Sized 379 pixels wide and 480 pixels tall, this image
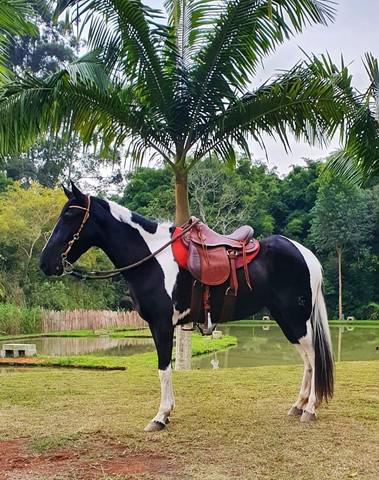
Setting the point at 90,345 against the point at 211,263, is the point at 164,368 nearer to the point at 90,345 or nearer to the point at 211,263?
the point at 211,263

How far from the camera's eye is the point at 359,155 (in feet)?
21.1

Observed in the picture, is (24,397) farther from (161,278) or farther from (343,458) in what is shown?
(343,458)

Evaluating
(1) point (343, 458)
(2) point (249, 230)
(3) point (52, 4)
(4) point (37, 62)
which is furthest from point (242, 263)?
(4) point (37, 62)

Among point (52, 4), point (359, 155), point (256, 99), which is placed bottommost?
point (359, 155)

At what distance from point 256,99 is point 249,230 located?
241cm

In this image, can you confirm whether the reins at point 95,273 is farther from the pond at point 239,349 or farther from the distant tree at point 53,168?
the distant tree at point 53,168

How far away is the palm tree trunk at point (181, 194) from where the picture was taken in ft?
22.2

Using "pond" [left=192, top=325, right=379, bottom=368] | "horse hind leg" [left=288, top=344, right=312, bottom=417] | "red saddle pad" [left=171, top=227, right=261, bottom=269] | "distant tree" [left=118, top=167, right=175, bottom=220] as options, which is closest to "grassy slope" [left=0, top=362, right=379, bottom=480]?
"horse hind leg" [left=288, top=344, right=312, bottom=417]

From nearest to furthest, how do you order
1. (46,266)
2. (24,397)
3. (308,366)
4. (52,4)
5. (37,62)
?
(46,266)
(308,366)
(24,397)
(52,4)
(37,62)

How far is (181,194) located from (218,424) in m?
3.59

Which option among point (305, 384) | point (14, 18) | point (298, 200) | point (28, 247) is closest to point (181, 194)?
point (14, 18)

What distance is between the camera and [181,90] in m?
6.35

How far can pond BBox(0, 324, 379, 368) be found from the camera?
1108 cm

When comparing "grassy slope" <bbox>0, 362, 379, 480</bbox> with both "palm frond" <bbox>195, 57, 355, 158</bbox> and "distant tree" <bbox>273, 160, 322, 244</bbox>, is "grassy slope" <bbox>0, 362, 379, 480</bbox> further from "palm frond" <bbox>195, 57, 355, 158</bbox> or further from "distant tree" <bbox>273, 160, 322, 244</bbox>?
"distant tree" <bbox>273, 160, 322, 244</bbox>
